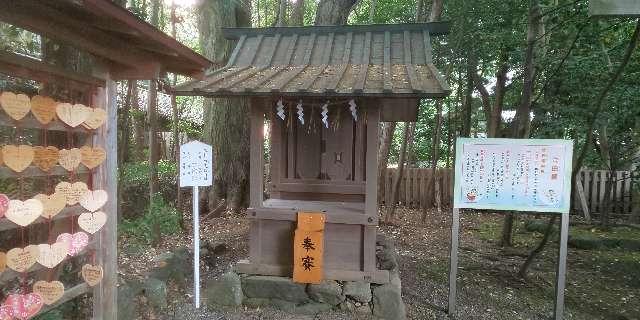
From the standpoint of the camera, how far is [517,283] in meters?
5.65

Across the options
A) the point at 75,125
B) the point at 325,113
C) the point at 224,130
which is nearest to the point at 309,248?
the point at 325,113

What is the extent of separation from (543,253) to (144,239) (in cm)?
725

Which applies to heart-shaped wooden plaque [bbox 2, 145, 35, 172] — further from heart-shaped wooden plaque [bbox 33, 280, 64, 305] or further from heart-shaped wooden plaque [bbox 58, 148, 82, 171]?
heart-shaped wooden plaque [bbox 33, 280, 64, 305]

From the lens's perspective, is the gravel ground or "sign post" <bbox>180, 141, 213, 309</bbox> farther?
the gravel ground

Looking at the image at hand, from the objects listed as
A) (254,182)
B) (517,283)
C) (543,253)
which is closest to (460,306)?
(517,283)

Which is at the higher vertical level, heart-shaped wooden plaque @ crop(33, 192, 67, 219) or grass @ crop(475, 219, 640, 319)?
heart-shaped wooden plaque @ crop(33, 192, 67, 219)

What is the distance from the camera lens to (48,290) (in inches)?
93.6

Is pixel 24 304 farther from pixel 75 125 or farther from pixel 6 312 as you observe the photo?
pixel 75 125

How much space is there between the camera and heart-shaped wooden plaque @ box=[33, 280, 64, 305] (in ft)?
7.70

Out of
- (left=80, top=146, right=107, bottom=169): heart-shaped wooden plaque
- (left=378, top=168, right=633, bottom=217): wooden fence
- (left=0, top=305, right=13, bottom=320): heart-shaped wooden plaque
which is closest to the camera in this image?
(left=0, top=305, right=13, bottom=320): heart-shaped wooden plaque

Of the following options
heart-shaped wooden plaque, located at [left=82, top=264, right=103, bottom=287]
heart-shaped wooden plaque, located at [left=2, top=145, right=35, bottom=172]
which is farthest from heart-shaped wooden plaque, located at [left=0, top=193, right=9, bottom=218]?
heart-shaped wooden plaque, located at [left=82, top=264, right=103, bottom=287]

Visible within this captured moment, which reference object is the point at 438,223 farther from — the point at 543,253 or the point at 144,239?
the point at 144,239

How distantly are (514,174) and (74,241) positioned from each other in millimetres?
4286

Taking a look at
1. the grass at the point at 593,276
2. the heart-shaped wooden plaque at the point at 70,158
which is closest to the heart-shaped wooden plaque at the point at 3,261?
the heart-shaped wooden plaque at the point at 70,158
